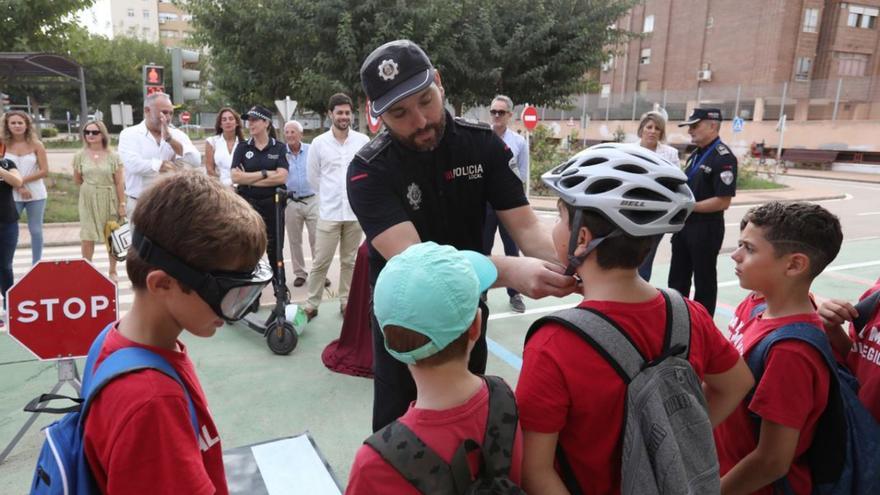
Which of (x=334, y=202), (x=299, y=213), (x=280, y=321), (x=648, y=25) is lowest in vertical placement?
(x=280, y=321)

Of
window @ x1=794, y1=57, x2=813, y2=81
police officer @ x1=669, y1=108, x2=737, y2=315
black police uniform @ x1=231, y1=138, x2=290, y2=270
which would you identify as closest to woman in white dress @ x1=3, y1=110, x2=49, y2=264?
black police uniform @ x1=231, y1=138, x2=290, y2=270

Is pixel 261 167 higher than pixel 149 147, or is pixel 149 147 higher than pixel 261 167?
pixel 149 147

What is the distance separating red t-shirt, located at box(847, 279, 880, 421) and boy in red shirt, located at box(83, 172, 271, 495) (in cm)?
198

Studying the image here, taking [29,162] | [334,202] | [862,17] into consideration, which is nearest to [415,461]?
[334,202]

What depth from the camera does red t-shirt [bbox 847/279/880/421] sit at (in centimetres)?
191

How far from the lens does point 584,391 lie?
55.0 inches

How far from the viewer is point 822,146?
3169 cm

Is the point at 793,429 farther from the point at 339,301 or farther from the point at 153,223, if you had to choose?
the point at 339,301

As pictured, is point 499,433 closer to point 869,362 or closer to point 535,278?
point 535,278

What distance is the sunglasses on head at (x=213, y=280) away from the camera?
136cm

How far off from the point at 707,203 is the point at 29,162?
279 inches

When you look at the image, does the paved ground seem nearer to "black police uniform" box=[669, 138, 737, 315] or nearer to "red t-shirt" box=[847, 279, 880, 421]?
"black police uniform" box=[669, 138, 737, 315]

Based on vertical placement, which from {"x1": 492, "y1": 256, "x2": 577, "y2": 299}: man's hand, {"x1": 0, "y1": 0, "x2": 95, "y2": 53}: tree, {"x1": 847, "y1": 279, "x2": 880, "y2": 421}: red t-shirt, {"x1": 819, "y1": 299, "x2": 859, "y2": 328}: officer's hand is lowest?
{"x1": 847, "y1": 279, "x2": 880, "y2": 421}: red t-shirt

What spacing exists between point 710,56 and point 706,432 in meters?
46.7
